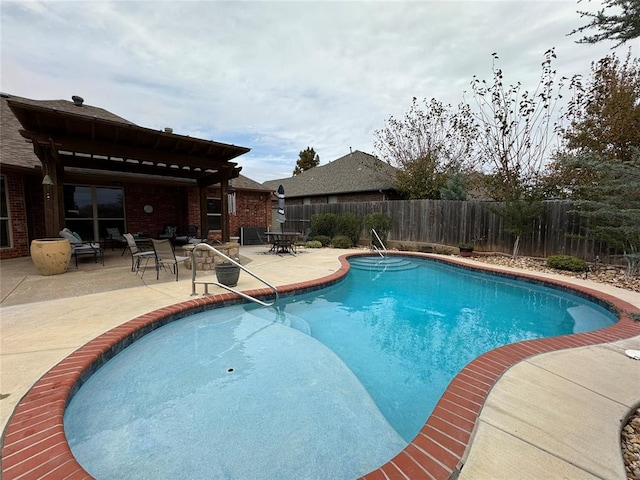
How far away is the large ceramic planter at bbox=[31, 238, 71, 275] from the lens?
6.07 m

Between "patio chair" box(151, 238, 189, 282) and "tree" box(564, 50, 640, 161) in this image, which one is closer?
"patio chair" box(151, 238, 189, 282)

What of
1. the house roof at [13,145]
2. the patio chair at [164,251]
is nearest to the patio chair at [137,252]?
the patio chair at [164,251]

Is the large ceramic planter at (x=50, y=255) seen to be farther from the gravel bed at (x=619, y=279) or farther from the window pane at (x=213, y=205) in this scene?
the gravel bed at (x=619, y=279)

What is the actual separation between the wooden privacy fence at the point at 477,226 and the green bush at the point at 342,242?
79.7 inches

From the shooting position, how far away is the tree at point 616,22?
2.11 metres

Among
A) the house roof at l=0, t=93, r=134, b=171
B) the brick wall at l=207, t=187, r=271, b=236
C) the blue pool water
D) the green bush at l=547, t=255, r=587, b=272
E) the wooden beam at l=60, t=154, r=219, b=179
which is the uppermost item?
the house roof at l=0, t=93, r=134, b=171

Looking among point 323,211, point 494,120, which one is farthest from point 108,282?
point 494,120

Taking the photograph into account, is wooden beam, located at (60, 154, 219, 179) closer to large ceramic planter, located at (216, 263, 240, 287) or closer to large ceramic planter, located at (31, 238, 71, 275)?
large ceramic planter, located at (31, 238, 71, 275)

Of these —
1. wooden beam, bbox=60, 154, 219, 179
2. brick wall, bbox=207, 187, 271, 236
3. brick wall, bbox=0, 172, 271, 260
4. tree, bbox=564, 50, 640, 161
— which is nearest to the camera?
wooden beam, bbox=60, 154, 219, 179

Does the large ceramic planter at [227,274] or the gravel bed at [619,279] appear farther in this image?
the large ceramic planter at [227,274]

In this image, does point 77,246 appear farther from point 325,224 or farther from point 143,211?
point 325,224

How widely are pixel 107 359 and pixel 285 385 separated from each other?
198 cm

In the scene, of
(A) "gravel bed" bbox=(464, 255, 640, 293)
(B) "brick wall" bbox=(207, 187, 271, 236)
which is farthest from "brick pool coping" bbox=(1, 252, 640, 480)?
(B) "brick wall" bbox=(207, 187, 271, 236)

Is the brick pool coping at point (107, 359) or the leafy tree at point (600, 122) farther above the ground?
the leafy tree at point (600, 122)
